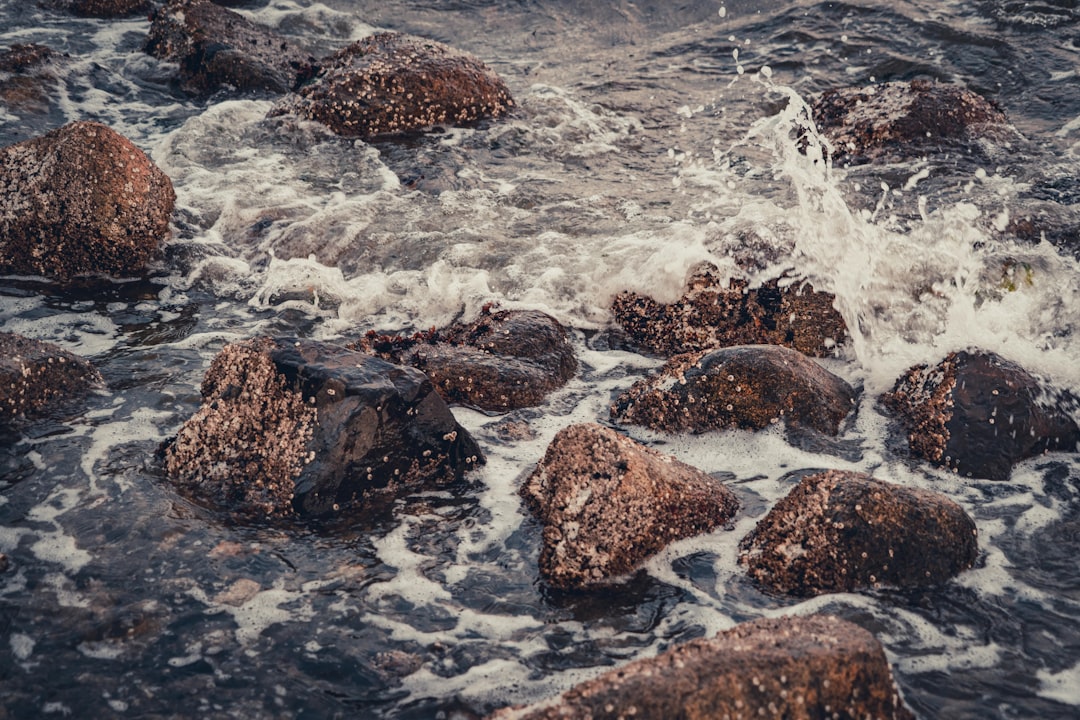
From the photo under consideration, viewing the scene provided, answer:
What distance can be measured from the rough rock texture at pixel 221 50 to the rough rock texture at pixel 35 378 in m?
6.36

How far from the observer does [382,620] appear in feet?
12.5

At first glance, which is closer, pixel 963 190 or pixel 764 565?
pixel 764 565

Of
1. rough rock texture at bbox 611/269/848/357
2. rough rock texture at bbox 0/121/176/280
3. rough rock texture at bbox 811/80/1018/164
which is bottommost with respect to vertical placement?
rough rock texture at bbox 611/269/848/357

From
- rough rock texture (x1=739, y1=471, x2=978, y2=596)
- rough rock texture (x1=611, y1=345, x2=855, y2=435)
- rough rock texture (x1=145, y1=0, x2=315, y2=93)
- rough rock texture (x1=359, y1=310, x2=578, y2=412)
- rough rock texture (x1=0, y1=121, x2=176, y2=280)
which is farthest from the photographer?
rough rock texture (x1=145, y1=0, x2=315, y2=93)

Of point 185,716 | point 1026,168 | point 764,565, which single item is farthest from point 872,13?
point 185,716

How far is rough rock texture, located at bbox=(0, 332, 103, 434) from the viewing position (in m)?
4.99

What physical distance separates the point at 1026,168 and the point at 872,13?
17.5 feet

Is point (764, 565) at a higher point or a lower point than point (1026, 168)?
lower

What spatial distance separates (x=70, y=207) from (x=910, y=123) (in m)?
7.82

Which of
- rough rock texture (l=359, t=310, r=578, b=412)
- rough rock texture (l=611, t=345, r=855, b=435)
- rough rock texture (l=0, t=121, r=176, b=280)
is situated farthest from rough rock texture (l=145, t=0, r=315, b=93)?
rough rock texture (l=611, t=345, r=855, b=435)

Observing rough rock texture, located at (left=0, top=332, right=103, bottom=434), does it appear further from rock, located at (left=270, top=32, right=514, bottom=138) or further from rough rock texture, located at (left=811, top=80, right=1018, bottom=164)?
rough rock texture, located at (left=811, top=80, right=1018, bottom=164)

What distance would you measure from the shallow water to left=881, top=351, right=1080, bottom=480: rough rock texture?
141 millimetres

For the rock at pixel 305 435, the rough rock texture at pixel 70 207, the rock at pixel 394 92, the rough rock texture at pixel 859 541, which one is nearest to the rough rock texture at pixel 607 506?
the rough rock texture at pixel 859 541

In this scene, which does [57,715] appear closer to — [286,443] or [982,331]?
[286,443]
